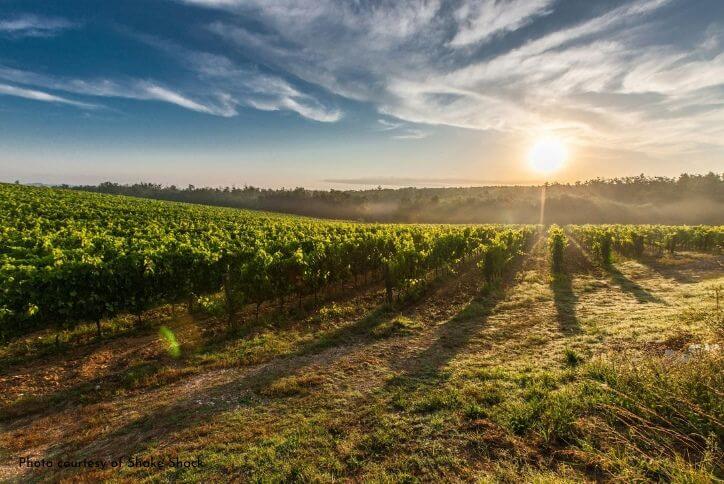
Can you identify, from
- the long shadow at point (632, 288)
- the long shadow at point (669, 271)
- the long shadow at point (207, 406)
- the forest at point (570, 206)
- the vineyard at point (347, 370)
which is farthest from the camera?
the forest at point (570, 206)

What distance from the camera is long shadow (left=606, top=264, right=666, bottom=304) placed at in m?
14.1

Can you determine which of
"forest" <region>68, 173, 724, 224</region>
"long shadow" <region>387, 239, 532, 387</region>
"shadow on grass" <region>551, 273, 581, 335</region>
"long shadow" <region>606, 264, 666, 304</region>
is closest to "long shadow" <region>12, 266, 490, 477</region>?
"long shadow" <region>387, 239, 532, 387</region>

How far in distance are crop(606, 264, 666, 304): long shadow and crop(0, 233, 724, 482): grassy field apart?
1.31 feet

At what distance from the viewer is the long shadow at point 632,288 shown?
46.3ft

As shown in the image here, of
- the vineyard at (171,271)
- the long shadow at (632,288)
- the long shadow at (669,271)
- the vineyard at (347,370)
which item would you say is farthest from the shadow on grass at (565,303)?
the long shadow at (669,271)

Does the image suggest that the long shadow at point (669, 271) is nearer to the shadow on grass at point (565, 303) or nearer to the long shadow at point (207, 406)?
the shadow on grass at point (565, 303)

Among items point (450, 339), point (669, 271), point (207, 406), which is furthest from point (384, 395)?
point (669, 271)

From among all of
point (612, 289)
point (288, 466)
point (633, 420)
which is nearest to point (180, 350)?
point (288, 466)

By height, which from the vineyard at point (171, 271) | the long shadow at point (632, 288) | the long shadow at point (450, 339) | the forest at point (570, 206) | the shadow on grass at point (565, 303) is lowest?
the long shadow at point (450, 339)

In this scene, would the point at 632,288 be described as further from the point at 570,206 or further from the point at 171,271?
the point at 570,206

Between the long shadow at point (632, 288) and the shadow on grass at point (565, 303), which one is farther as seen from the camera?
the long shadow at point (632, 288)

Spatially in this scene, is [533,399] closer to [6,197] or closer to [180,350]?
[180,350]

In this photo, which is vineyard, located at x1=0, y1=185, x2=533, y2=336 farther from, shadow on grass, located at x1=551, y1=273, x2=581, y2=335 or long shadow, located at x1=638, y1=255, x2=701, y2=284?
long shadow, located at x1=638, y1=255, x2=701, y2=284

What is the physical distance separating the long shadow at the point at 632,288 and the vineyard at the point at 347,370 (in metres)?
0.21
